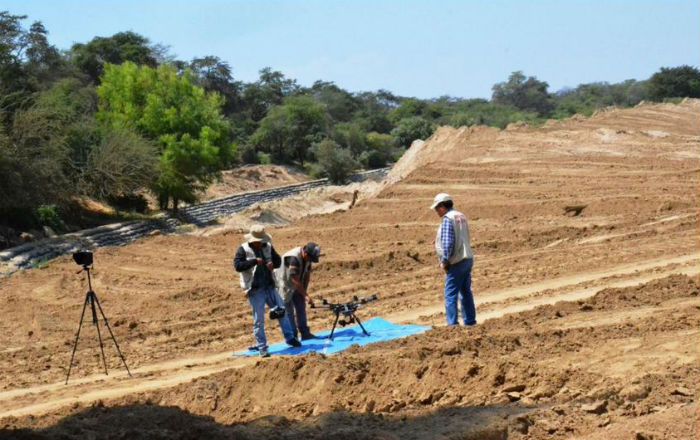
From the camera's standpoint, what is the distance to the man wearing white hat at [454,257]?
1123 cm

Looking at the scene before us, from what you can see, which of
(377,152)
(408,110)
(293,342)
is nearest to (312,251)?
(293,342)

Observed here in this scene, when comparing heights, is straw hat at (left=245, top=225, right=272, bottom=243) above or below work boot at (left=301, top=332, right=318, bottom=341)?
above

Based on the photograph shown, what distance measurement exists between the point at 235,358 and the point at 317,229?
13.5 meters

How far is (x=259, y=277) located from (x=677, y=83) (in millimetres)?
72861

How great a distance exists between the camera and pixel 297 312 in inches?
495

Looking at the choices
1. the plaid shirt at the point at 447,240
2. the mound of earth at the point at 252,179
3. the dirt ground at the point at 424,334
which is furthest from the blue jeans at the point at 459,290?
the mound of earth at the point at 252,179

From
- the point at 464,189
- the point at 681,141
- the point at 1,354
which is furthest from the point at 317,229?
the point at 681,141

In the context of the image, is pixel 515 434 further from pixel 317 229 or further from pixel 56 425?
pixel 317 229

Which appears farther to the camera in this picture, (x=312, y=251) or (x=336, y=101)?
(x=336, y=101)

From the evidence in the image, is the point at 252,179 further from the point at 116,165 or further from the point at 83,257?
the point at 83,257

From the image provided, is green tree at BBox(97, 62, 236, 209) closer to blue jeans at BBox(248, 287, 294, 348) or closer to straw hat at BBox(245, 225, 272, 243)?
straw hat at BBox(245, 225, 272, 243)

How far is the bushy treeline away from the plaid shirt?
60.8ft

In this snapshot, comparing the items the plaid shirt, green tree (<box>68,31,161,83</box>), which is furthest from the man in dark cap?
green tree (<box>68,31,161,83</box>)

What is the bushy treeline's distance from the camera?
2884 cm
